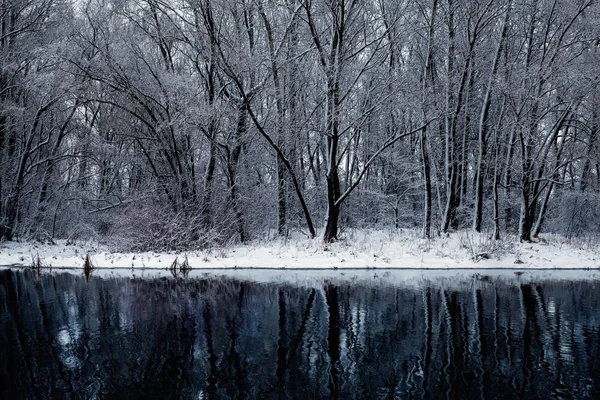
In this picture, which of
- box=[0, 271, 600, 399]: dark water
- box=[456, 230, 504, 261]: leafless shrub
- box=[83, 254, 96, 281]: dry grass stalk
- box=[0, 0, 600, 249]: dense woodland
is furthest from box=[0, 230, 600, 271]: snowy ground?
box=[0, 271, 600, 399]: dark water

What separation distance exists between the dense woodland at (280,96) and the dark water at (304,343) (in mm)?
7993

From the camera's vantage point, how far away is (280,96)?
20.1 m

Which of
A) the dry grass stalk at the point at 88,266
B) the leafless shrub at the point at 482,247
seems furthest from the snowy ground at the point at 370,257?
the dry grass stalk at the point at 88,266

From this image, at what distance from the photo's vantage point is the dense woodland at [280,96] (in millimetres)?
17797

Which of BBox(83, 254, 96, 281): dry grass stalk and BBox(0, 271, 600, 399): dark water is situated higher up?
BBox(83, 254, 96, 281): dry grass stalk

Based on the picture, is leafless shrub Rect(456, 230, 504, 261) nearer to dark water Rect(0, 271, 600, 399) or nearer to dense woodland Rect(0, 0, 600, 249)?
dense woodland Rect(0, 0, 600, 249)

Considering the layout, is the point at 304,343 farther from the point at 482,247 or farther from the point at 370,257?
the point at 482,247

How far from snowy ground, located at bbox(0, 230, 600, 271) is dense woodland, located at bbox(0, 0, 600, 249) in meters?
1.29

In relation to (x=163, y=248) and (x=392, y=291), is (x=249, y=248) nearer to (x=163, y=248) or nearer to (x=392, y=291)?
(x=163, y=248)

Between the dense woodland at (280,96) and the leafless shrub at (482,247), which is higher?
the dense woodland at (280,96)

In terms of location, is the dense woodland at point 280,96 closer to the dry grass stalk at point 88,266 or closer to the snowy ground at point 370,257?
the snowy ground at point 370,257

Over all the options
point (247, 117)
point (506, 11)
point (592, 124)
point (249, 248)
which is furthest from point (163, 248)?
point (592, 124)

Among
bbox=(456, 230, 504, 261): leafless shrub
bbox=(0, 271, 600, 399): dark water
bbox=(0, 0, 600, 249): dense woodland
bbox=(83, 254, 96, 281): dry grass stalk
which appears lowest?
bbox=(0, 271, 600, 399): dark water

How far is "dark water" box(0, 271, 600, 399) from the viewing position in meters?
4.83
